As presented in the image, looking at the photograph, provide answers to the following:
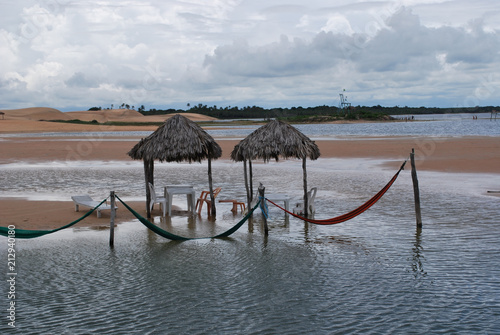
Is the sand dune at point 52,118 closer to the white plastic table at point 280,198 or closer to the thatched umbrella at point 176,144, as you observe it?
the thatched umbrella at point 176,144

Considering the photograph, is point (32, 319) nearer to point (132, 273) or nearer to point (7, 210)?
point (132, 273)

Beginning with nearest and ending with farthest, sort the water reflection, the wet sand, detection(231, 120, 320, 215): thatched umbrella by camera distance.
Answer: the water reflection < the wet sand < detection(231, 120, 320, 215): thatched umbrella

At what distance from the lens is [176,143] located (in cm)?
1273

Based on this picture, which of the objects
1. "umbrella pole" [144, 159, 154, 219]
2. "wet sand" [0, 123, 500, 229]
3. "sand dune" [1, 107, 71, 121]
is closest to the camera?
"wet sand" [0, 123, 500, 229]

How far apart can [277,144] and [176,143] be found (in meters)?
2.57

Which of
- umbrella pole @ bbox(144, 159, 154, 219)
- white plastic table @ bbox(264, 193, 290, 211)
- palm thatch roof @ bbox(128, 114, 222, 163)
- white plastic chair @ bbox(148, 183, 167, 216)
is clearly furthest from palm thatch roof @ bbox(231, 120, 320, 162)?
umbrella pole @ bbox(144, 159, 154, 219)

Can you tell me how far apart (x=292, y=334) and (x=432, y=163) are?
20927 millimetres

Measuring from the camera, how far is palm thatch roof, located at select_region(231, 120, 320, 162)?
12586mm

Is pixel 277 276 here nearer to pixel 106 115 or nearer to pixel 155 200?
pixel 155 200

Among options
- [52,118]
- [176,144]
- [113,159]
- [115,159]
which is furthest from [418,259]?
[52,118]

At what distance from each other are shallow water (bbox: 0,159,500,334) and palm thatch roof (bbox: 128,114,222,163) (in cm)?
168

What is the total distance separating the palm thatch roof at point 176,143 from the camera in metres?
12.7

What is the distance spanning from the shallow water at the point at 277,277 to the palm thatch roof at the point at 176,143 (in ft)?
5.51

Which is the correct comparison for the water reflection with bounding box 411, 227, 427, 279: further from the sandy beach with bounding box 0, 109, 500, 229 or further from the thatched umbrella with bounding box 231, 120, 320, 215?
the sandy beach with bounding box 0, 109, 500, 229
